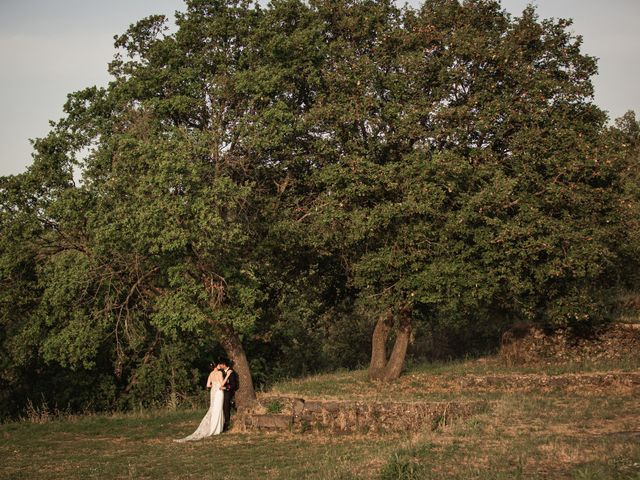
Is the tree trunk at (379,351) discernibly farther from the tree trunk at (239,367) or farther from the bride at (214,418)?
the bride at (214,418)

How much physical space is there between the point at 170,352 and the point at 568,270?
1410cm

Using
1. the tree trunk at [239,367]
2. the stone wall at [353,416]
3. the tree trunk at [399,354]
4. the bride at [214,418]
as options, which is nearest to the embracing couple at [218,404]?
the bride at [214,418]

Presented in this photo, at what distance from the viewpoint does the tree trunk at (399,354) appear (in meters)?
23.0

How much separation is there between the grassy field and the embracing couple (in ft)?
2.86

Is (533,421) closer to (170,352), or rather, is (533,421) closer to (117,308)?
(117,308)

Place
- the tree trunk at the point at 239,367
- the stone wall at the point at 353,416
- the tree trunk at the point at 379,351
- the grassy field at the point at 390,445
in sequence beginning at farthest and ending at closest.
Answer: the tree trunk at the point at 379,351 → the tree trunk at the point at 239,367 → the stone wall at the point at 353,416 → the grassy field at the point at 390,445

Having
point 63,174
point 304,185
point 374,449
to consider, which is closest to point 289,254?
point 304,185

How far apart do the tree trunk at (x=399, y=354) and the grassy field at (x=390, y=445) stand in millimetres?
1007

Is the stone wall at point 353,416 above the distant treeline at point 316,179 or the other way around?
the other way around

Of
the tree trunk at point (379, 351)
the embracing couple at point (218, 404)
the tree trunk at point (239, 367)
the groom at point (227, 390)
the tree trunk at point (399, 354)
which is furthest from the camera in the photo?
the tree trunk at point (379, 351)

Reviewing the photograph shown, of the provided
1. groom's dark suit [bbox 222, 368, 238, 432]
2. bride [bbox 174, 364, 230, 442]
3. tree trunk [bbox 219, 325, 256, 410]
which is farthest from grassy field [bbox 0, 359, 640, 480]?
groom's dark suit [bbox 222, 368, 238, 432]

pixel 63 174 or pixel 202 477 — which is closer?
pixel 202 477

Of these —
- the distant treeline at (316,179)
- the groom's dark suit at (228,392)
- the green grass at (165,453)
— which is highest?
the distant treeline at (316,179)

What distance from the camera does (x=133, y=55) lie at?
22156 millimetres
